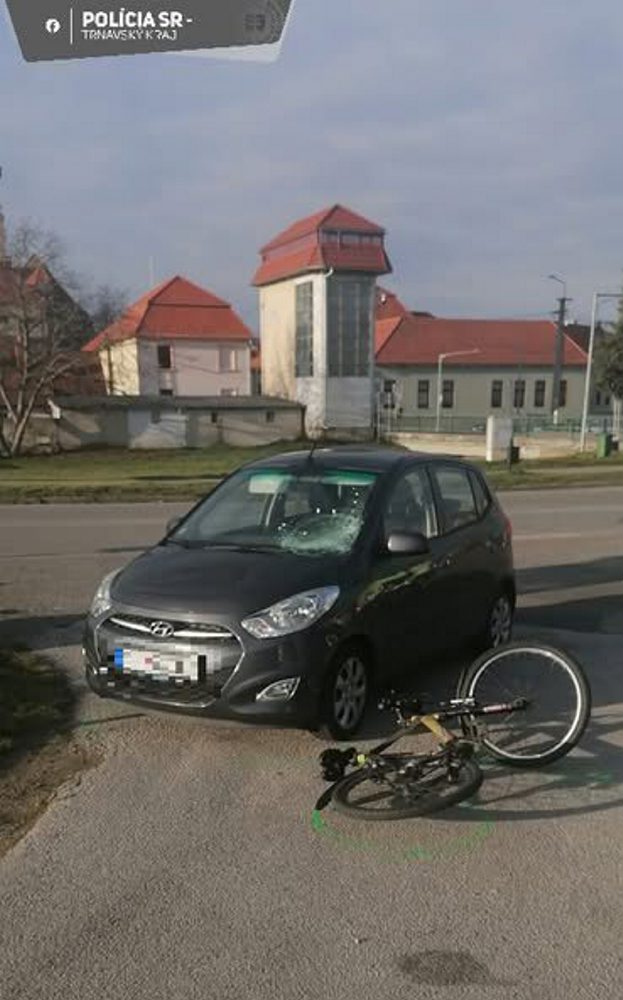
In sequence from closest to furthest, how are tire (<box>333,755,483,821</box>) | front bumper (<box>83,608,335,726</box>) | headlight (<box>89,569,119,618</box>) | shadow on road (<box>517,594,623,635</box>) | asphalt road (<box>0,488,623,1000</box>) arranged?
asphalt road (<box>0,488,623,1000</box>) < tire (<box>333,755,483,821</box>) < front bumper (<box>83,608,335,726</box>) < headlight (<box>89,569,119,618</box>) < shadow on road (<box>517,594,623,635</box>)

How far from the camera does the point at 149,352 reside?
7250 centimetres

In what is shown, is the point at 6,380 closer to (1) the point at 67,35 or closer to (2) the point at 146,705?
(1) the point at 67,35

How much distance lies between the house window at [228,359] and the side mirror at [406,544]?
70428 mm

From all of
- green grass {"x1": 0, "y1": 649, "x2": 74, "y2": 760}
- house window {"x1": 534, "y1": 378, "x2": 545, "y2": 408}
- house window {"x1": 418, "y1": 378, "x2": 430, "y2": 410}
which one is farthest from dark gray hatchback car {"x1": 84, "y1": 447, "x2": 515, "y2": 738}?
house window {"x1": 534, "y1": 378, "x2": 545, "y2": 408}

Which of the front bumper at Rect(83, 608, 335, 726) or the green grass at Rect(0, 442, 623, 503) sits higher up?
the front bumper at Rect(83, 608, 335, 726)

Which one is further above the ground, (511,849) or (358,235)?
(358,235)

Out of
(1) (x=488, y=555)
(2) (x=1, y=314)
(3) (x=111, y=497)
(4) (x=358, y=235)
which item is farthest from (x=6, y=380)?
(1) (x=488, y=555)

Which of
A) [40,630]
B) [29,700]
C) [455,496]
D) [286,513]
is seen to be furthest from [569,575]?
[29,700]

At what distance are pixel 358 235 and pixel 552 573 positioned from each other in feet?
192

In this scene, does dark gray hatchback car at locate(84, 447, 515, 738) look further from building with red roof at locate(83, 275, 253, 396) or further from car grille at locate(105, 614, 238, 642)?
building with red roof at locate(83, 275, 253, 396)

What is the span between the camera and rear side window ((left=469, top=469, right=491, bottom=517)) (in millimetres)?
6723

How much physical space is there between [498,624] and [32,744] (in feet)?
11.3

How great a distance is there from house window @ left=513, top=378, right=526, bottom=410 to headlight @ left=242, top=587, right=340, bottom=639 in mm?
82755

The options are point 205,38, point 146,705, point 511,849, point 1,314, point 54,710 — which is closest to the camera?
point 511,849
